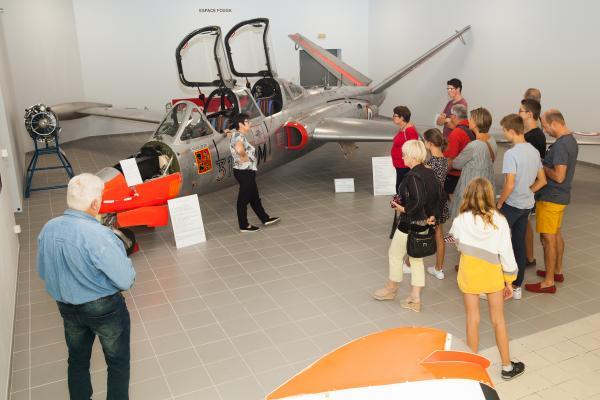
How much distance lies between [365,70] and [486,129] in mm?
12697

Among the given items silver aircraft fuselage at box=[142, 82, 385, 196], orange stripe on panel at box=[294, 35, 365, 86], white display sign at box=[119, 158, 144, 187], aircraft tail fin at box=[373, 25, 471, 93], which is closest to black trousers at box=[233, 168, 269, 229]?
silver aircraft fuselage at box=[142, 82, 385, 196]

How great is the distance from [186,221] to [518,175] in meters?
4.32

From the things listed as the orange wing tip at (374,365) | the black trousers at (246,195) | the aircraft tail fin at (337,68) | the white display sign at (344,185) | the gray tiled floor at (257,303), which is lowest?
the gray tiled floor at (257,303)

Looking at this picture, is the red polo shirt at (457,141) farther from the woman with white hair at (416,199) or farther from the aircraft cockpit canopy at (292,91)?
the aircraft cockpit canopy at (292,91)

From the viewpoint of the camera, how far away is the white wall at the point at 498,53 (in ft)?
34.8

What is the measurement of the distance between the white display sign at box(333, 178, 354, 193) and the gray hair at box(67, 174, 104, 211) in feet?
21.4

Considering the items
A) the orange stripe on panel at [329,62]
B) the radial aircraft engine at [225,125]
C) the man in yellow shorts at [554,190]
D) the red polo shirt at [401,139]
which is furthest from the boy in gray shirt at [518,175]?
the orange stripe on panel at [329,62]

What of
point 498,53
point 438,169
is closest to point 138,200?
point 438,169

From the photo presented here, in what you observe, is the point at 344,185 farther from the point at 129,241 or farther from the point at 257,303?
the point at 257,303

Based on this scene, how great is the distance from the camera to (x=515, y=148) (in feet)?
16.4

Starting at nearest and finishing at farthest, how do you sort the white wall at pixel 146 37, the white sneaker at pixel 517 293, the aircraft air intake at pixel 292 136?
the white sneaker at pixel 517 293 < the aircraft air intake at pixel 292 136 < the white wall at pixel 146 37

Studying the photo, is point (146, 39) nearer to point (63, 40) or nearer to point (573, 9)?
point (63, 40)

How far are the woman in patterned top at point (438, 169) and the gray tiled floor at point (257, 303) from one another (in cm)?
19

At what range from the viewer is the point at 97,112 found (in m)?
12.8
